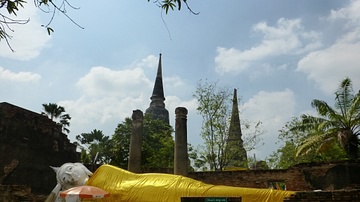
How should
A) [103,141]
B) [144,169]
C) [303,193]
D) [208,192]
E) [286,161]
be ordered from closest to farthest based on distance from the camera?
[303,193] → [208,192] → [144,169] → [286,161] → [103,141]

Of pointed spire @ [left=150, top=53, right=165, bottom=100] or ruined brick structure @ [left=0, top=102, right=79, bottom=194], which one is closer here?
ruined brick structure @ [left=0, top=102, right=79, bottom=194]

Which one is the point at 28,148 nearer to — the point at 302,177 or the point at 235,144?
the point at 235,144

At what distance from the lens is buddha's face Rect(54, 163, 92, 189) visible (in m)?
10.2

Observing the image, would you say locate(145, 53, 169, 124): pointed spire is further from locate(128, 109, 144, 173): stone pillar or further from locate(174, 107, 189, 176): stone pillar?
locate(174, 107, 189, 176): stone pillar

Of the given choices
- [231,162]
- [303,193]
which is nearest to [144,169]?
[231,162]

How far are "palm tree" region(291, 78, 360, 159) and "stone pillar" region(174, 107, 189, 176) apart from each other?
667cm

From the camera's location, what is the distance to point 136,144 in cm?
1441

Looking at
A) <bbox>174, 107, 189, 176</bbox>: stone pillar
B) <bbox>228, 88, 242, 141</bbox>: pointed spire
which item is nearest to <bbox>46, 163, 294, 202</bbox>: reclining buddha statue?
<bbox>174, 107, 189, 176</bbox>: stone pillar

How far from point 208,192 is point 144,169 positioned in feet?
23.2

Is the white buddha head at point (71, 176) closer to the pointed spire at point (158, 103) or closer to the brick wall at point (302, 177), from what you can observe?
the brick wall at point (302, 177)

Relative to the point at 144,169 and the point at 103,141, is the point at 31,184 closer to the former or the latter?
the point at 144,169

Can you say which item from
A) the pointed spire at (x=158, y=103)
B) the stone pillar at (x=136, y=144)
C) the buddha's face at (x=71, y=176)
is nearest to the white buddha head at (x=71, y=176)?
the buddha's face at (x=71, y=176)

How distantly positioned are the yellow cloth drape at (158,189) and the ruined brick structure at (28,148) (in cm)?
538

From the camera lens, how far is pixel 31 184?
14.6 m
